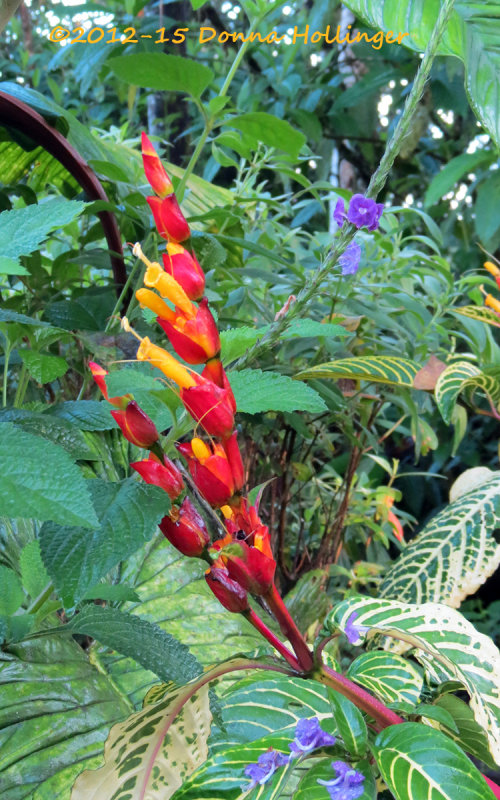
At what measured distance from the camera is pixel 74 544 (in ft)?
1.04

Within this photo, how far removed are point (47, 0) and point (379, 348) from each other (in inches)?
113

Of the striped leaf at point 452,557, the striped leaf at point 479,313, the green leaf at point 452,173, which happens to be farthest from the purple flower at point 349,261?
the green leaf at point 452,173

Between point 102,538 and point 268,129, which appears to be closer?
point 102,538

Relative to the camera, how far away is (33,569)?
421 millimetres

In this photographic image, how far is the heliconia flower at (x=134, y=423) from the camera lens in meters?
0.33

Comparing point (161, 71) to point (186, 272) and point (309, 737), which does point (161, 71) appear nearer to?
point (186, 272)

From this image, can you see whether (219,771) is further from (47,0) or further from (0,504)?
(47,0)

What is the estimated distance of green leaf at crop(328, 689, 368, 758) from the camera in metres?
0.33

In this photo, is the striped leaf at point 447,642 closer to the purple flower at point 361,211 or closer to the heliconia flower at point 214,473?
the heliconia flower at point 214,473

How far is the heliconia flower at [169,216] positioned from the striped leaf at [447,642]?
0.24 m

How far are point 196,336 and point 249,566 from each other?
0.39 ft

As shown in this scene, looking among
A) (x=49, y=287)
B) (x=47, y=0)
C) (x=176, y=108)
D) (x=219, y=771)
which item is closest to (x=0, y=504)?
(x=219, y=771)

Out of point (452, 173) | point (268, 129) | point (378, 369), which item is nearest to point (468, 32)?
point (268, 129)

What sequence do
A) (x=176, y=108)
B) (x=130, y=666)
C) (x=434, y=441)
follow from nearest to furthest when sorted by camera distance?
(x=130, y=666) → (x=434, y=441) → (x=176, y=108)
